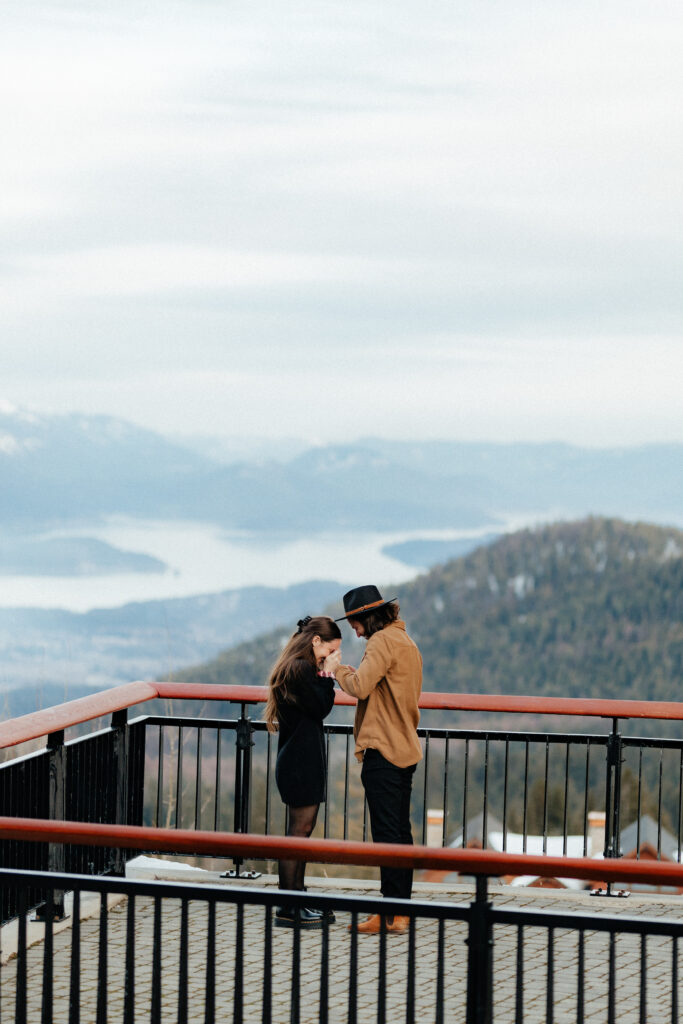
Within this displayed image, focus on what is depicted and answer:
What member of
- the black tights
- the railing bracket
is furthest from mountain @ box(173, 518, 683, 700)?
the black tights

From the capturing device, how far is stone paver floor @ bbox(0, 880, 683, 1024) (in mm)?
6270

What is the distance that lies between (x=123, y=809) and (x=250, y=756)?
83 cm

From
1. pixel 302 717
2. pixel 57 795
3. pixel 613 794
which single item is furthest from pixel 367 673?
pixel 613 794

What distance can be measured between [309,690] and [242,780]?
173 centimetres

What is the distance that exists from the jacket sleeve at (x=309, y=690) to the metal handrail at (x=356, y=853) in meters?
2.21

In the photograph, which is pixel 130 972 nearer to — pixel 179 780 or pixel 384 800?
pixel 384 800

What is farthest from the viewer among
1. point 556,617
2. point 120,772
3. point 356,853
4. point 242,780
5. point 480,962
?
point 556,617

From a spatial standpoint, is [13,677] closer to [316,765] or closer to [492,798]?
[316,765]

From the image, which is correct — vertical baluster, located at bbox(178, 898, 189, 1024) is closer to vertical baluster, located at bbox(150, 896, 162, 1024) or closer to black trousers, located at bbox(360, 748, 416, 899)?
vertical baluster, located at bbox(150, 896, 162, 1024)

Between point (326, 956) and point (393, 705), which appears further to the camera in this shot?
point (393, 705)

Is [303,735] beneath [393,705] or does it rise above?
beneath

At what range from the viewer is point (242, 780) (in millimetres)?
8594

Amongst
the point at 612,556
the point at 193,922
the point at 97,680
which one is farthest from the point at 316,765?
the point at 97,680

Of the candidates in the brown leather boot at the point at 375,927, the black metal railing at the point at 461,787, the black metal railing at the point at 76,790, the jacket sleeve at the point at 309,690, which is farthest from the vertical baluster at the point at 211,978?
the brown leather boot at the point at 375,927
